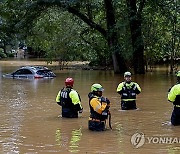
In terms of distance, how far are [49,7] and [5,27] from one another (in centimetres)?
578

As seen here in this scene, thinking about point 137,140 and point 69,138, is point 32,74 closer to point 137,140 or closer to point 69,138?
point 69,138

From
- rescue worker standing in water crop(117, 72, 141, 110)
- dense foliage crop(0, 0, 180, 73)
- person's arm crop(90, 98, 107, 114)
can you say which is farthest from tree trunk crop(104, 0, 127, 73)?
person's arm crop(90, 98, 107, 114)

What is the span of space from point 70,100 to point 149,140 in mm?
3324

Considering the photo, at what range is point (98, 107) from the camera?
35.7 feet

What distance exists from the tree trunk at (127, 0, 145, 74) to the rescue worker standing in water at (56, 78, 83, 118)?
858 inches

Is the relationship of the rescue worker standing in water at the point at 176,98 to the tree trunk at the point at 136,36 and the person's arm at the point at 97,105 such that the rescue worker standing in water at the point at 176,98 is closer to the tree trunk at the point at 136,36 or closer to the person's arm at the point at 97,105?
the person's arm at the point at 97,105

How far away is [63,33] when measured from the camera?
4434cm

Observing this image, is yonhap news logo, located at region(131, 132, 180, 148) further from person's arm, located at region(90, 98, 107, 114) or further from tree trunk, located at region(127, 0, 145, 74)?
tree trunk, located at region(127, 0, 145, 74)

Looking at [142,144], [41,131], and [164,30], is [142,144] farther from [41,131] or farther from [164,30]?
[164,30]

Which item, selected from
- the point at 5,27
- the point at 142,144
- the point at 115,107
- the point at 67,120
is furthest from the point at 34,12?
the point at 142,144

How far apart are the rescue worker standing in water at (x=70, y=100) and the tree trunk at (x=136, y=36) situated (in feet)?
71.5

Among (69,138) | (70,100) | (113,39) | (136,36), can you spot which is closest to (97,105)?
(69,138)

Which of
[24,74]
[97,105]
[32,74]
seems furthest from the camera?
[24,74]

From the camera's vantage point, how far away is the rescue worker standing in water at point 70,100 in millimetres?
12797
